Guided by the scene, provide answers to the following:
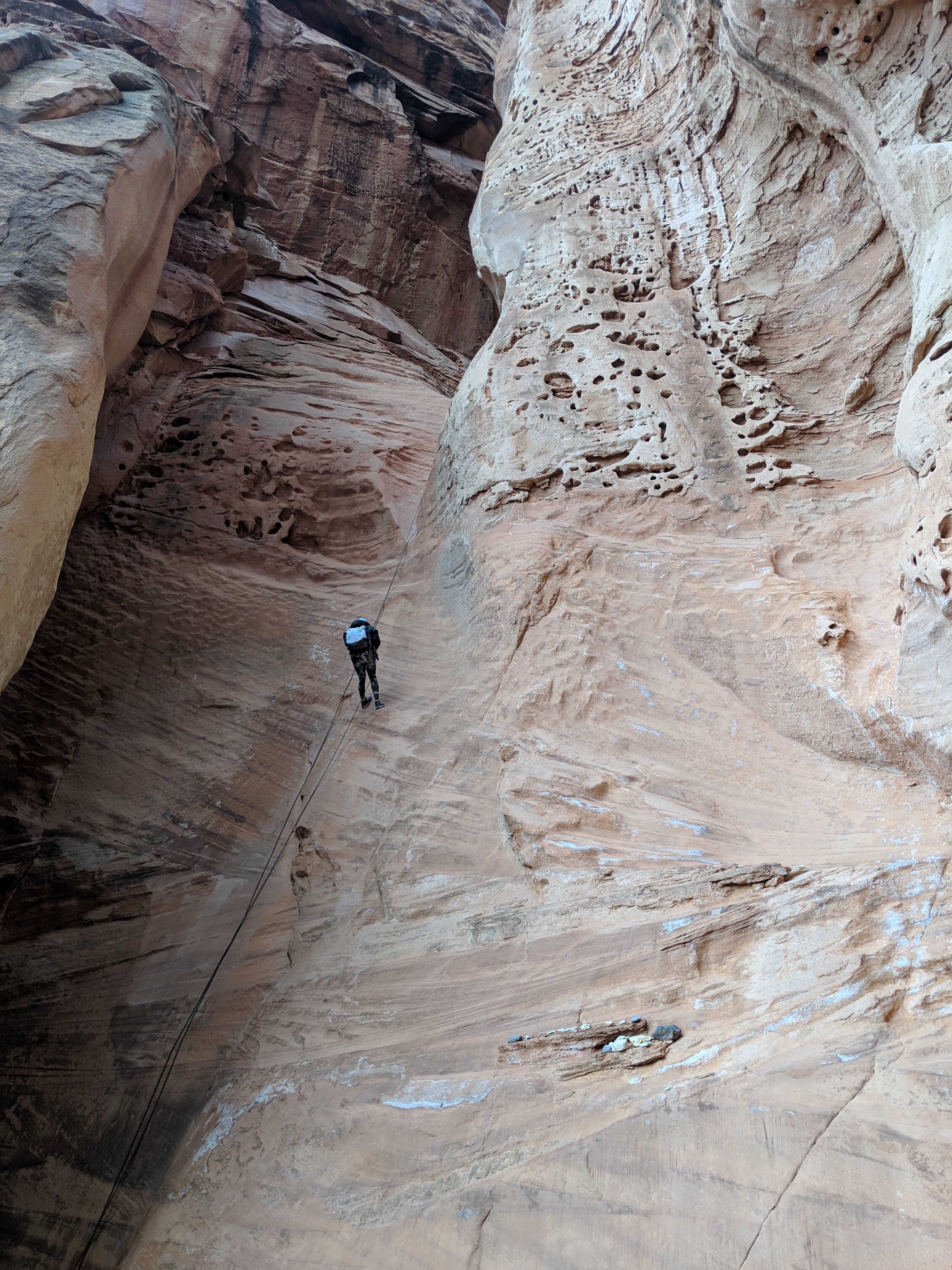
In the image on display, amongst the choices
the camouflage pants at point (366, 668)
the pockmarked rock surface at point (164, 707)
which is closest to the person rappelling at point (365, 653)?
the camouflage pants at point (366, 668)

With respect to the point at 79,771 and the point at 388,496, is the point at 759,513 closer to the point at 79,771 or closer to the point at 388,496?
the point at 388,496

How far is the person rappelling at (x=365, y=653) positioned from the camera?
248 inches

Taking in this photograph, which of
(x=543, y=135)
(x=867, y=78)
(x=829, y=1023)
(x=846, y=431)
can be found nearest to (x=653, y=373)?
(x=846, y=431)

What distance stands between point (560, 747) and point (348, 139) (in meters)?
12.9

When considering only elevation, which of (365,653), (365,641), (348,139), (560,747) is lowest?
(365,653)

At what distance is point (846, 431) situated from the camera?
675 centimetres

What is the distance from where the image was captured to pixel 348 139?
46.4 ft

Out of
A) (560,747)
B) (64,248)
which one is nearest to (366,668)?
(560,747)

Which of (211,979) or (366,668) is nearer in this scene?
(211,979)

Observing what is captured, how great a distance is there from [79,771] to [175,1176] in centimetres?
327

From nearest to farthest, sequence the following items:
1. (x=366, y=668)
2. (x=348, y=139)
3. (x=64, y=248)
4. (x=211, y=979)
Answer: (x=211, y=979) → (x=64, y=248) → (x=366, y=668) → (x=348, y=139)

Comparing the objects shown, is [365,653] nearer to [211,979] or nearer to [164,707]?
[164,707]

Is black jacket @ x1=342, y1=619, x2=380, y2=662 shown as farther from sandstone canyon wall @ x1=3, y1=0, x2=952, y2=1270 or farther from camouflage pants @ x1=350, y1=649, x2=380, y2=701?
sandstone canyon wall @ x1=3, y1=0, x2=952, y2=1270

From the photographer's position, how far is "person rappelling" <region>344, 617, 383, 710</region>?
6.30 metres
